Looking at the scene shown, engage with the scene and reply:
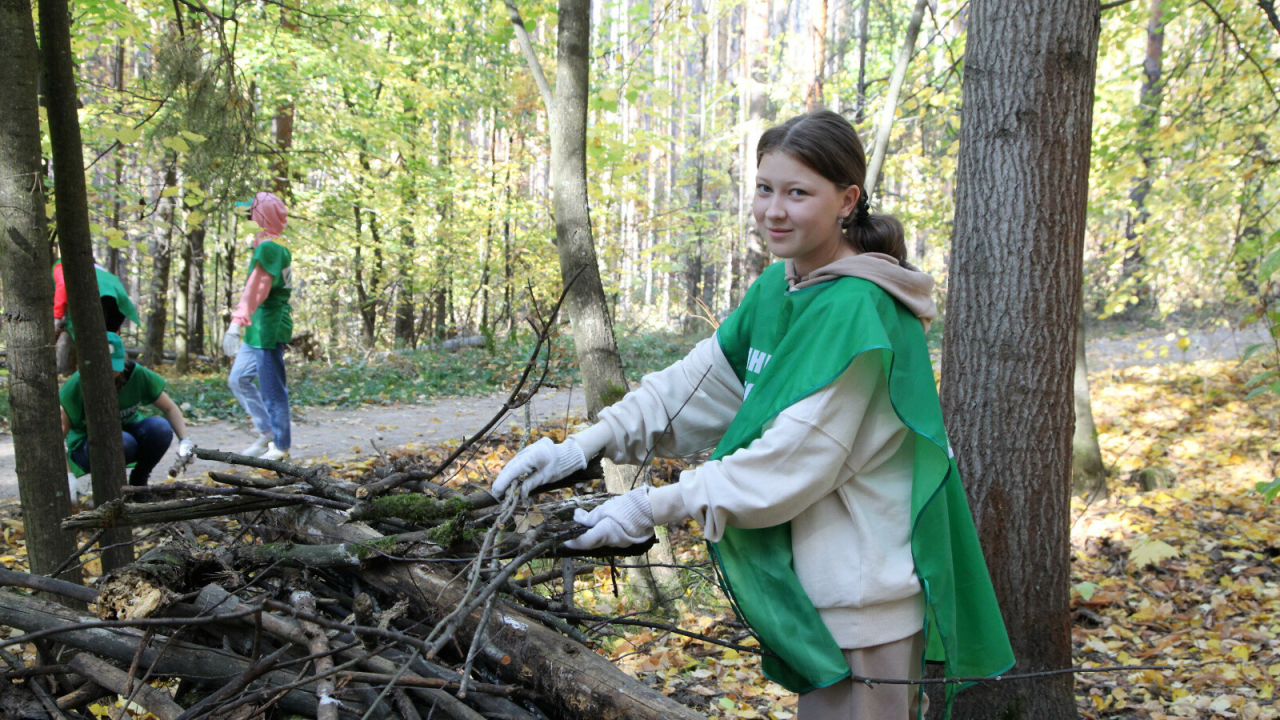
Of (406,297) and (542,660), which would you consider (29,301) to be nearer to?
(542,660)

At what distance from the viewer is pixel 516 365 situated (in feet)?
Answer: 42.0

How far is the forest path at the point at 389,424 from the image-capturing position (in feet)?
22.5

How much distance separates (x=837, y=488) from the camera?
1622 millimetres

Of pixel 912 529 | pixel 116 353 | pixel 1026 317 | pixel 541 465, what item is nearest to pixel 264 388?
pixel 116 353

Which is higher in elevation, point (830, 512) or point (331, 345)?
point (830, 512)

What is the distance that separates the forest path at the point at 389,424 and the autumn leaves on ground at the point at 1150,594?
86cm

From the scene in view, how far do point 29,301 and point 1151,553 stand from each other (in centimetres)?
606

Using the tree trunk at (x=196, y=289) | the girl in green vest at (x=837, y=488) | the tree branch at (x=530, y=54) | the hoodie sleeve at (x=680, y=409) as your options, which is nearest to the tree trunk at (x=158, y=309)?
the tree trunk at (x=196, y=289)

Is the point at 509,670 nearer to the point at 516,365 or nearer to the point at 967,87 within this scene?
the point at 967,87

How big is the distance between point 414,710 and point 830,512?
94 centimetres

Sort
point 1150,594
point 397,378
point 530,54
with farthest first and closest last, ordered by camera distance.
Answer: point 397,378 → point 1150,594 → point 530,54

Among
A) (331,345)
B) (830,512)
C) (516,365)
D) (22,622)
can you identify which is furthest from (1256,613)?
(331,345)

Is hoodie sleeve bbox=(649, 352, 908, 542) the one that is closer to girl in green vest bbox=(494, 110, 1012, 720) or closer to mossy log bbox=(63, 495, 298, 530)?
girl in green vest bbox=(494, 110, 1012, 720)

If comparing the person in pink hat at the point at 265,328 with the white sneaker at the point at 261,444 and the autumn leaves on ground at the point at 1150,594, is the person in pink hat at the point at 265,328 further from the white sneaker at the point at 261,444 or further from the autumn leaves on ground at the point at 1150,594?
the autumn leaves on ground at the point at 1150,594
